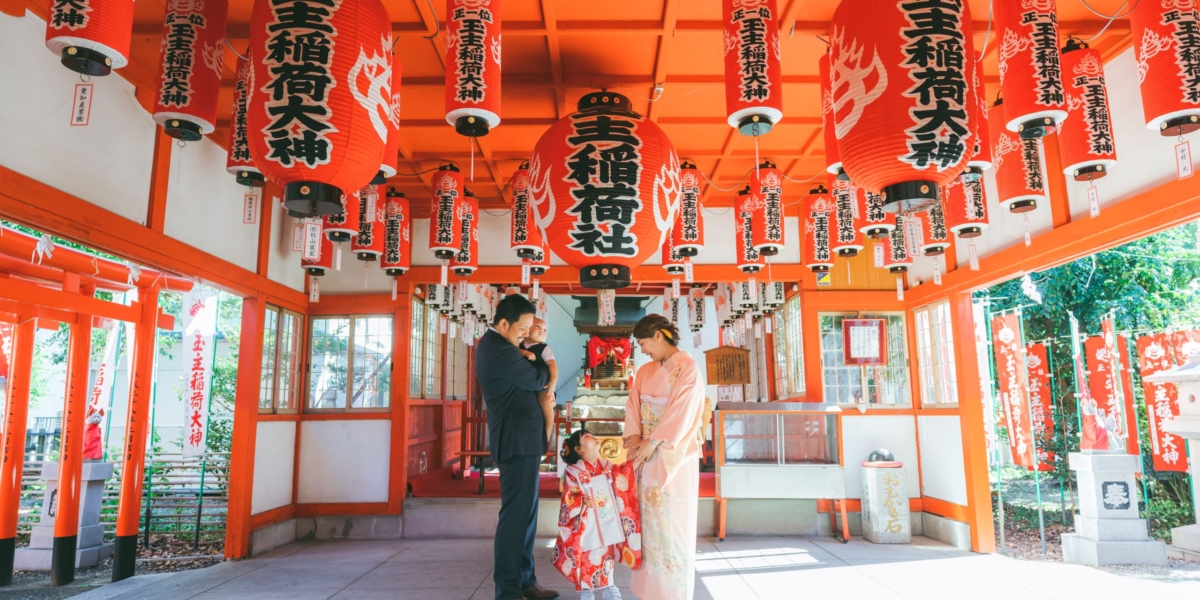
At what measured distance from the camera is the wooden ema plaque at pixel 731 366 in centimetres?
1134

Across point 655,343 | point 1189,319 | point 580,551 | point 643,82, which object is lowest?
point 580,551

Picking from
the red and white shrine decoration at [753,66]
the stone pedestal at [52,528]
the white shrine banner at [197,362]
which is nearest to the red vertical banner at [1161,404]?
the red and white shrine decoration at [753,66]

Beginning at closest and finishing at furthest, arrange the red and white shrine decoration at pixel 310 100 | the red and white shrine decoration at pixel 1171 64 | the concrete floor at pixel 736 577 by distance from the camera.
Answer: the red and white shrine decoration at pixel 310 100 → the red and white shrine decoration at pixel 1171 64 → the concrete floor at pixel 736 577

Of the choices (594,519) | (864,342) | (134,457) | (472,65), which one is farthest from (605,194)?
(864,342)

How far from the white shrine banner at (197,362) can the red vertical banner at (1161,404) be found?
10.0m

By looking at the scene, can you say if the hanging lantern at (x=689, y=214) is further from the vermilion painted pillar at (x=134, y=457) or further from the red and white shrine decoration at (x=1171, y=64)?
the vermilion painted pillar at (x=134, y=457)

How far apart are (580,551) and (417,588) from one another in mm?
1762

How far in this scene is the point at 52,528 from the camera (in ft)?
21.1

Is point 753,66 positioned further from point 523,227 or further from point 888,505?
point 888,505

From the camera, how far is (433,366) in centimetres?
1023

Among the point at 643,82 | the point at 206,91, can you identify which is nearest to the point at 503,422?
the point at 206,91

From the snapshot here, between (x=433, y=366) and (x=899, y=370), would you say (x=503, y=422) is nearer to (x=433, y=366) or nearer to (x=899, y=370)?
(x=899, y=370)

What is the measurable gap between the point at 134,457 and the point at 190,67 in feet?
13.0

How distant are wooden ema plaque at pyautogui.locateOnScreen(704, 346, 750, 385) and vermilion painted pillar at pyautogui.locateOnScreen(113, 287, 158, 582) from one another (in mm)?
8321
